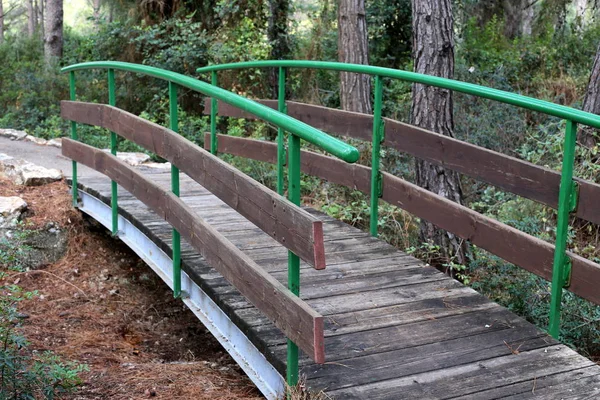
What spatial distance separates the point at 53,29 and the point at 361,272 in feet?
49.5

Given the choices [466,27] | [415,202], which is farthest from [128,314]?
[466,27]

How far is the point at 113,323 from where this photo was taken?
18.3ft

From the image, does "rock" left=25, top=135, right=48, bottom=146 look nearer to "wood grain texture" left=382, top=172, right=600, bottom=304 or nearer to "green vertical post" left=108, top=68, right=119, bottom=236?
"green vertical post" left=108, top=68, right=119, bottom=236

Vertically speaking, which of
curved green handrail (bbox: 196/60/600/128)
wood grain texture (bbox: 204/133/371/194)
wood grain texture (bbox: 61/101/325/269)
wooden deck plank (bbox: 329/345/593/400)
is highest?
curved green handrail (bbox: 196/60/600/128)

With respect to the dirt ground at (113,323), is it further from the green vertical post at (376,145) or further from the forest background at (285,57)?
the forest background at (285,57)

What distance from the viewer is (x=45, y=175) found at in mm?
7766

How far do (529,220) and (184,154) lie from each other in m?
3.06

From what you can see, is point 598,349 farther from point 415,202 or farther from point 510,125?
point 510,125

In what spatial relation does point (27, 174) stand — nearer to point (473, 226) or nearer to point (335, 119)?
point (335, 119)

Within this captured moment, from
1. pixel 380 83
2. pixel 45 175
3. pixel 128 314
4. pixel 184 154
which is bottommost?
pixel 128 314

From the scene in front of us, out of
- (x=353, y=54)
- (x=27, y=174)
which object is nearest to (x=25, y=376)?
(x=27, y=174)

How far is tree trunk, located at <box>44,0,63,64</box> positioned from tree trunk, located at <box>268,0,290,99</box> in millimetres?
6466

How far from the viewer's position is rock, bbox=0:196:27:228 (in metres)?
6.56

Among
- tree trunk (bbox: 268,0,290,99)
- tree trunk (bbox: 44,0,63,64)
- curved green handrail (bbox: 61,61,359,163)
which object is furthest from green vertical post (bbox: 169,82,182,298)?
tree trunk (bbox: 44,0,63,64)
